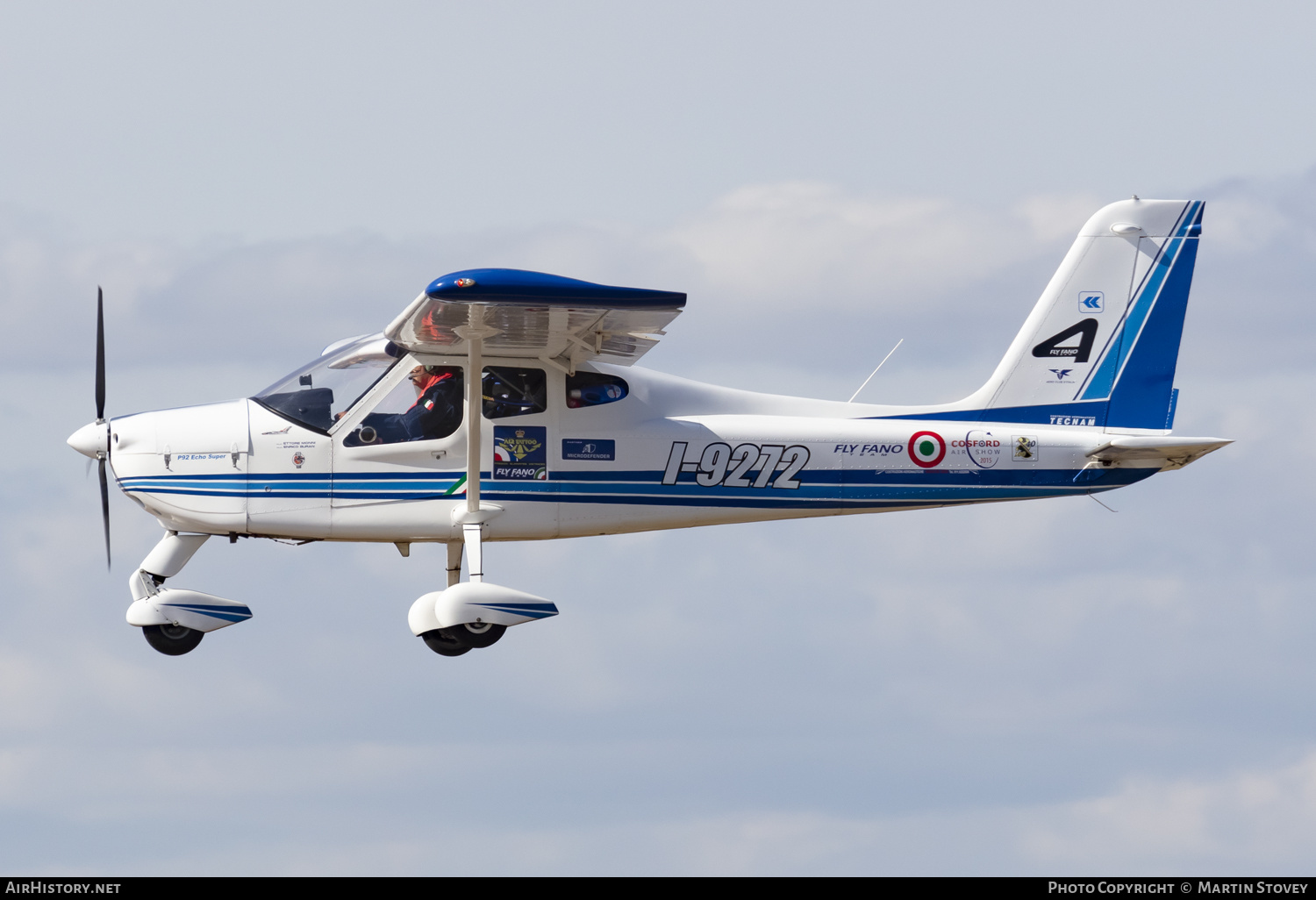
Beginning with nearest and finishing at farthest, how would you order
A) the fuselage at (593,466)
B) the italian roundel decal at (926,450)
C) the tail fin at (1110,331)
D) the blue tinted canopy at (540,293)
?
1. the blue tinted canopy at (540,293)
2. the fuselage at (593,466)
3. the italian roundel decal at (926,450)
4. the tail fin at (1110,331)

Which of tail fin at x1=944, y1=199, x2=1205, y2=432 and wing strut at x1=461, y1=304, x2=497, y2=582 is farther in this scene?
tail fin at x1=944, y1=199, x2=1205, y2=432

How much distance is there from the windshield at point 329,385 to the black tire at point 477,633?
2234 millimetres

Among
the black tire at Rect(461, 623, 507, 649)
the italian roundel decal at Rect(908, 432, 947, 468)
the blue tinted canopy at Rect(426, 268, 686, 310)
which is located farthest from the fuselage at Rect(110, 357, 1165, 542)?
the blue tinted canopy at Rect(426, 268, 686, 310)

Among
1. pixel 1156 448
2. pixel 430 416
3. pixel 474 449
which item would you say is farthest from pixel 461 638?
pixel 1156 448

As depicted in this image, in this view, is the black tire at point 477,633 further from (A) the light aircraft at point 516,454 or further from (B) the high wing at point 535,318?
(B) the high wing at point 535,318

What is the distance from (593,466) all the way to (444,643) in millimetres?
2092

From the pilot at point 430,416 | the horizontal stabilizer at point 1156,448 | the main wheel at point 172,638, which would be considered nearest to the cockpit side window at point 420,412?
the pilot at point 430,416

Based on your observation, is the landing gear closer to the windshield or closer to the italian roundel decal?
the windshield

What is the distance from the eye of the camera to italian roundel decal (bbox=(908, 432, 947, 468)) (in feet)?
52.7

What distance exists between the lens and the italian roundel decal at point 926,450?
16062 mm

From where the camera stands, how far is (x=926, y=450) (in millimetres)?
16078

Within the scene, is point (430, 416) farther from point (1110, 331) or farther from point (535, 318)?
point (1110, 331)

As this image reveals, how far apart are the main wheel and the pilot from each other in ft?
7.75

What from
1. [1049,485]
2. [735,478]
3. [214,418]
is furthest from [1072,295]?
[214,418]
